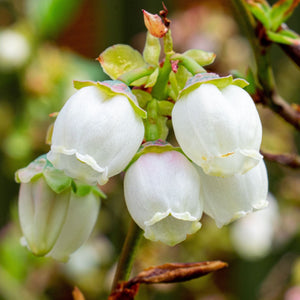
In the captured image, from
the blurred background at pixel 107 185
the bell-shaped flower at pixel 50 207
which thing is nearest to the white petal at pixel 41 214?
the bell-shaped flower at pixel 50 207

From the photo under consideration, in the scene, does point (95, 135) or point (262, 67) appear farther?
point (262, 67)

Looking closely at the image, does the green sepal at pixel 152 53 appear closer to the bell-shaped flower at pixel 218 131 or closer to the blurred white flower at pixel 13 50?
the bell-shaped flower at pixel 218 131

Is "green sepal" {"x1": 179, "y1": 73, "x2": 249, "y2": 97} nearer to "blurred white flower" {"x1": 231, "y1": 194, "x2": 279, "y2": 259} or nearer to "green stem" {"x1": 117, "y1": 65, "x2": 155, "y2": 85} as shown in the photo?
"green stem" {"x1": 117, "y1": 65, "x2": 155, "y2": 85}

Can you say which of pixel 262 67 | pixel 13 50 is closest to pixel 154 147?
pixel 262 67

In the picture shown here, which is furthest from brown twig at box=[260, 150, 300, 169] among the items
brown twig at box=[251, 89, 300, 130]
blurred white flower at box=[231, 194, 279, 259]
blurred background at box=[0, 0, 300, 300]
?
blurred white flower at box=[231, 194, 279, 259]

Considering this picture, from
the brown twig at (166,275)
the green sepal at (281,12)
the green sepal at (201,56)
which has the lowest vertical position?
the brown twig at (166,275)

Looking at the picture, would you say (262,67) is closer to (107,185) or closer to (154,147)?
(154,147)

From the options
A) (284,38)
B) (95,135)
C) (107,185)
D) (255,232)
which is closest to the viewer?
(95,135)
